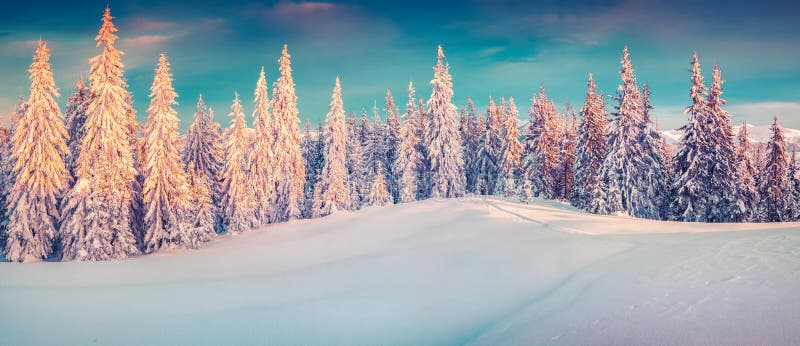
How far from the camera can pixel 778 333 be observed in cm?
518

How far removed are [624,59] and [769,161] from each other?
17978 mm

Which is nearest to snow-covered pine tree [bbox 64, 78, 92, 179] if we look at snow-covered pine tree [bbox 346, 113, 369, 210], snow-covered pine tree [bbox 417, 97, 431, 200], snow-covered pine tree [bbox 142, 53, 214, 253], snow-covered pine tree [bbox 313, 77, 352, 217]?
snow-covered pine tree [bbox 142, 53, 214, 253]

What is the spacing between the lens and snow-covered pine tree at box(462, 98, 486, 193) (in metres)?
58.0

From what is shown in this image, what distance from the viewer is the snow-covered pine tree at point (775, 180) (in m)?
37.2

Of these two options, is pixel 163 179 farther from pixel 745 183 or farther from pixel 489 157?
pixel 745 183

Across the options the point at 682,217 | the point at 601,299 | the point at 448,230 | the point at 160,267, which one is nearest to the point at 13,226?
the point at 160,267

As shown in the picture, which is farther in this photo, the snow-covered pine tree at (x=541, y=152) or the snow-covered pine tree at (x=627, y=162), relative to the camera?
the snow-covered pine tree at (x=541, y=152)

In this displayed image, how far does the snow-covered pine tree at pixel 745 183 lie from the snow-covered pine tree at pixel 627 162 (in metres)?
6.13

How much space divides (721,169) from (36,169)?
50378 millimetres

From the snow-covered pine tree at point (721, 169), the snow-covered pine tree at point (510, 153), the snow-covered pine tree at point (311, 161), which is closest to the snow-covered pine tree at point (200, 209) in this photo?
the snow-covered pine tree at point (311, 161)

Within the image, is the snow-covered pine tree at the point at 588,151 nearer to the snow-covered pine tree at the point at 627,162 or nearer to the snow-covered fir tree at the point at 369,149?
the snow-covered pine tree at the point at 627,162

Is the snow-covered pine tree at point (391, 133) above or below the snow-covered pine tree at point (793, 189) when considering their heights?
above

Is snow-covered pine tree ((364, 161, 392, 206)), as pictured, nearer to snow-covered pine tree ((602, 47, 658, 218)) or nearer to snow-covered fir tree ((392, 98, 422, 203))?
snow-covered fir tree ((392, 98, 422, 203))

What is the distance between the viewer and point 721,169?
3080 cm
